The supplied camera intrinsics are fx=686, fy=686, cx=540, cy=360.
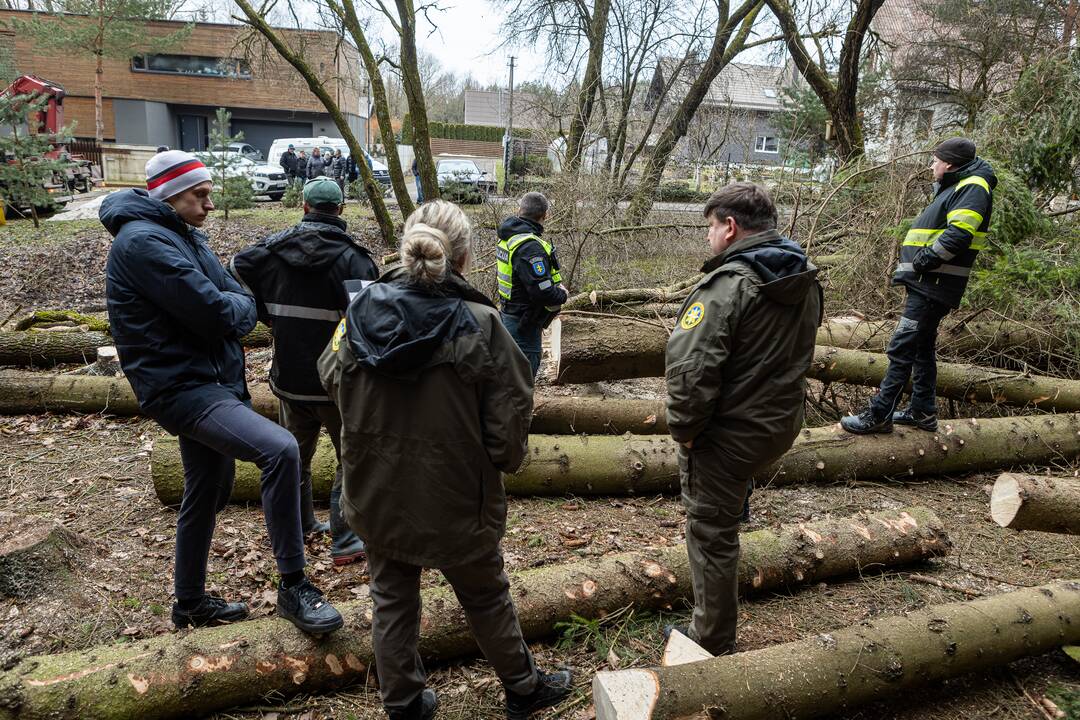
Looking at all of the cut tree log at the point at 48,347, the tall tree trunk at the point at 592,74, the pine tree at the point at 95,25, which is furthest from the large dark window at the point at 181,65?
the cut tree log at the point at 48,347

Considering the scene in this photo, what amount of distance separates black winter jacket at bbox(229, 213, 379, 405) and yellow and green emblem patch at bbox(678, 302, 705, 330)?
5.29 feet

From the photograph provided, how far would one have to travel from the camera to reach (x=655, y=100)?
53.8 feet

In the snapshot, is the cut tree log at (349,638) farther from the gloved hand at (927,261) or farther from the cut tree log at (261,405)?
the gloved hand at (927,261)

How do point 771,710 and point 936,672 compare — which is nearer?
point 771,710

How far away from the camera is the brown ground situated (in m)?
2.99

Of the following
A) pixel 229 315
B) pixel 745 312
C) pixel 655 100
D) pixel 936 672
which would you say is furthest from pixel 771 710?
pixel 655 100

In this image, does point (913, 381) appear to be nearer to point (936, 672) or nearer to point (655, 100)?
point (936, 672)

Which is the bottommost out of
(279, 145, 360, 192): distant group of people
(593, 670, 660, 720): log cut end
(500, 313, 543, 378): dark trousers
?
(593, 670, 660, 720): log cut end

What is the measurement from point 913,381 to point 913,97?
17862 mm

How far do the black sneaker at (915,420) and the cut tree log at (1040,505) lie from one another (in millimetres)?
1764

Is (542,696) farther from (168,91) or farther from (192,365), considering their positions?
(168,91)

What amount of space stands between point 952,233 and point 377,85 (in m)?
11.6

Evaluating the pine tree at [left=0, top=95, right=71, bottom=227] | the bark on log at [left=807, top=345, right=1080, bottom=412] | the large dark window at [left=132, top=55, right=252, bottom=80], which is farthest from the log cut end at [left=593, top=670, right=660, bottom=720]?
the large dark window at [left=132, top=55, right=252, bottom=80]

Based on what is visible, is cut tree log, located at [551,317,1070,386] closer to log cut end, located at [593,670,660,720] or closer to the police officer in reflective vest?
the police officer in reflective vest
